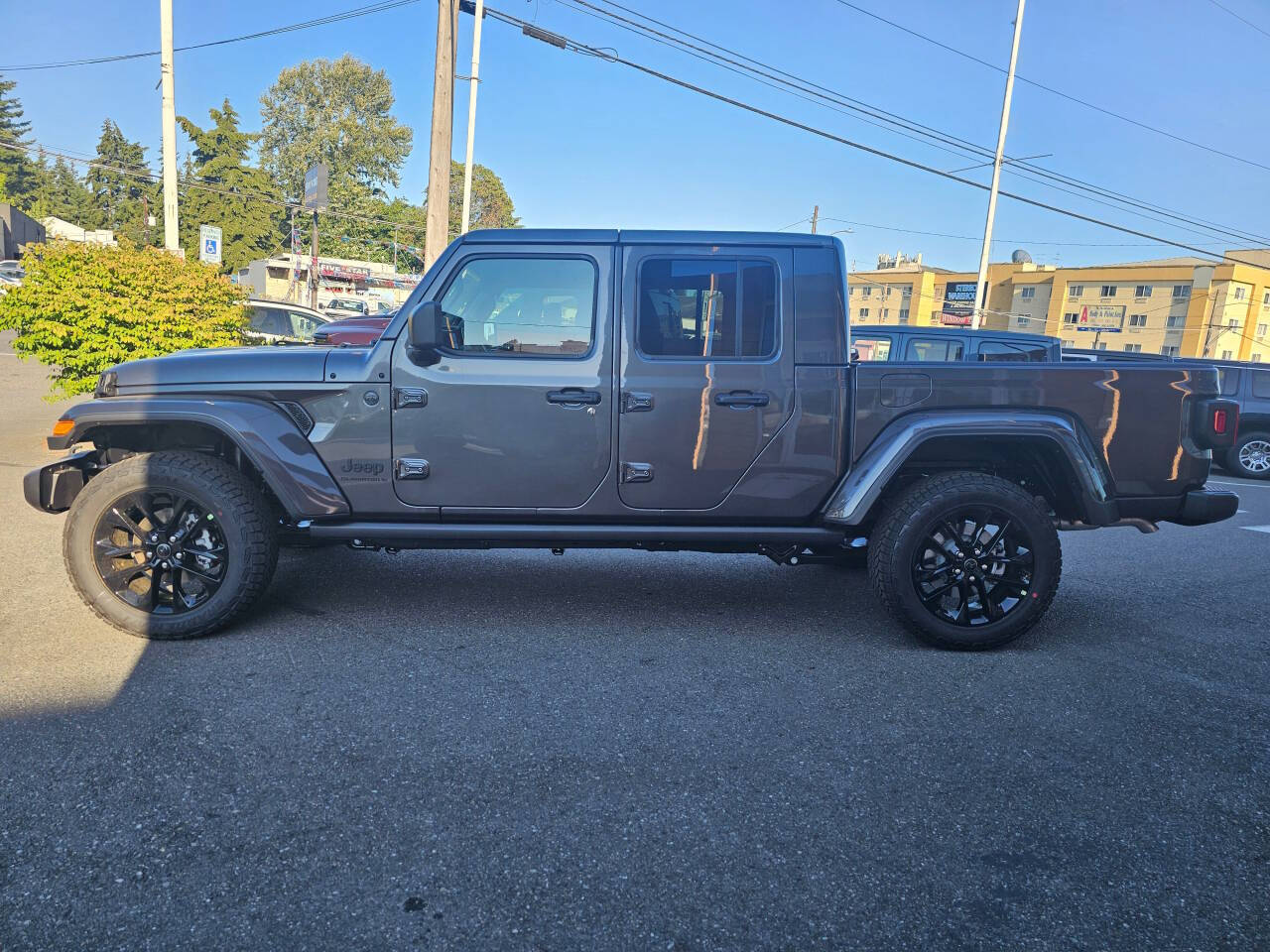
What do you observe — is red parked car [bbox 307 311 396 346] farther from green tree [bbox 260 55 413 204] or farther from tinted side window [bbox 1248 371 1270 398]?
green tree [bbox 260 55 413 204]

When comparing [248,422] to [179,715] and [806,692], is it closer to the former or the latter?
[179,715]

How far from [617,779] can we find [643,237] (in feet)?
8.44

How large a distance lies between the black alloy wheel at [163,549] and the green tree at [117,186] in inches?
3713

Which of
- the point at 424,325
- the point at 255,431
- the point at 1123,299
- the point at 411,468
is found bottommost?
the point at 411,468

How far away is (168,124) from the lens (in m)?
13.6

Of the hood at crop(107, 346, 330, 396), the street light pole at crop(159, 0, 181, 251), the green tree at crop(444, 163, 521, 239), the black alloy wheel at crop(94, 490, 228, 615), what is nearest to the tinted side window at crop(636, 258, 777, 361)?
the hood at crop(107, 346, 330, 396)

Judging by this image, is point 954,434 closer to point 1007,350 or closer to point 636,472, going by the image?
point 636,472

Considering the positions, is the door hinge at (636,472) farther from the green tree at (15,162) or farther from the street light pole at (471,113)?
the green tree at (15,162)

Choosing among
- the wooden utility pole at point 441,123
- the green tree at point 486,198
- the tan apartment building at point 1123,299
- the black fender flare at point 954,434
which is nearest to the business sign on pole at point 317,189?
the wooden utility pole at point 441,123

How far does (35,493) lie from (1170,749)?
5.02m

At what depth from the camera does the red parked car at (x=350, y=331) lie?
35.7 ft

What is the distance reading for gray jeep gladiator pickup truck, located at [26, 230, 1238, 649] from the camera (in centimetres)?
401

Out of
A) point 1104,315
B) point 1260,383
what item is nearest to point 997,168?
point 1260,383

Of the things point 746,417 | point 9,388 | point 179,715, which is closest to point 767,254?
point 746,417
